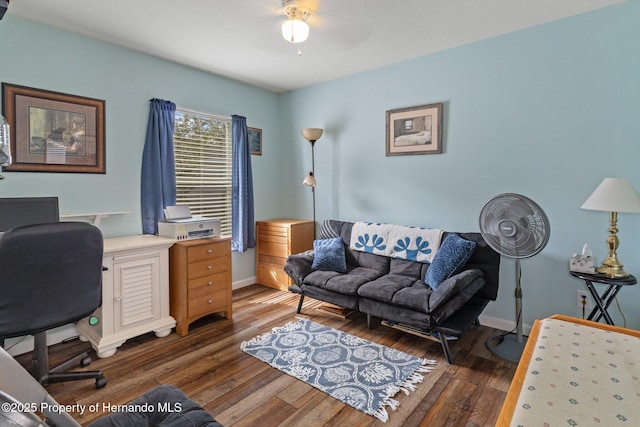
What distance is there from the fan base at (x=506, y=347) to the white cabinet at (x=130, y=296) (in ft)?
8.56

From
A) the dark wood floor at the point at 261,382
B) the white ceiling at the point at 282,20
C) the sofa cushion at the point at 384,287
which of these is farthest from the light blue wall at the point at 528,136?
the dark wood floor at the point at 261,382

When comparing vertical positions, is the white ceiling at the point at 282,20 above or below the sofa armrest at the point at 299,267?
above

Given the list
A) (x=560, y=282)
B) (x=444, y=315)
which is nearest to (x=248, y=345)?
(x=444, y=315)

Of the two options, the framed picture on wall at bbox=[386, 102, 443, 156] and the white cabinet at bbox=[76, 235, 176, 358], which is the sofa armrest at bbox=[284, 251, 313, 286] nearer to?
the white cabinet at bbox=[76, 235, 176, 358]

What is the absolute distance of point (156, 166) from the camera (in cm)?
319

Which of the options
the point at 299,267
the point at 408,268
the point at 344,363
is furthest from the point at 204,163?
the point at 344,363

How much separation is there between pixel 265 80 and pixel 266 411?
3471 mm

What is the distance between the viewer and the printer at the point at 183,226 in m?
2.94

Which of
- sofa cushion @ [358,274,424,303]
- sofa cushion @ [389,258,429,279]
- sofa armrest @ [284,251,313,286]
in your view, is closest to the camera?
sofa cushion @ [358,274,424,303]

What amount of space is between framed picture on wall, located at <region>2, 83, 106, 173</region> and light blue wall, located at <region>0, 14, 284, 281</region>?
6cm

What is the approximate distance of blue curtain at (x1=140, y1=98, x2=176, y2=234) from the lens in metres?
3.16

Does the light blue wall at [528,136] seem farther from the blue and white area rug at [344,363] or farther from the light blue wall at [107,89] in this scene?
→ the light blue wall at [107,89]

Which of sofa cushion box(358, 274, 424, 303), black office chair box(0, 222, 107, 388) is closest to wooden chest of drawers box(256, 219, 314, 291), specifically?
sofa cushion box(358, 274, 424, 303)

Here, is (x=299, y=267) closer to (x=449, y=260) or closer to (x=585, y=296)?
(x=449, y=260)
